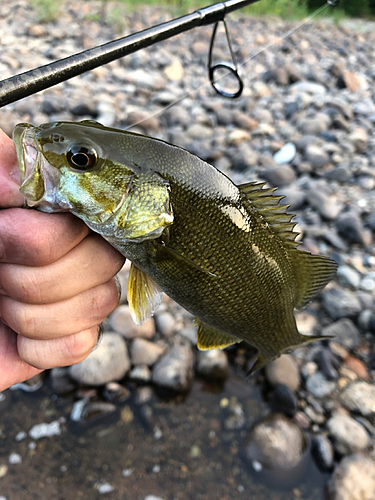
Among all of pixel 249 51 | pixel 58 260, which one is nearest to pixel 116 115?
pixel 58 260

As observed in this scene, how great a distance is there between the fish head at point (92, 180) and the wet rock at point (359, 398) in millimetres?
1848

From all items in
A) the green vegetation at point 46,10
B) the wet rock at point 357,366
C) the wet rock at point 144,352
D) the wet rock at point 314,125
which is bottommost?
the wet rock at point 357,366

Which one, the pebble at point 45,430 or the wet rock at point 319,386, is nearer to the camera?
the pebble at point 45,430

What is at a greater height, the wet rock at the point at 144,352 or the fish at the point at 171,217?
the fish at the point at 171,217

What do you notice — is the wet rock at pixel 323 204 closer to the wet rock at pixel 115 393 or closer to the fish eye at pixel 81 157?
the wet rock at pixel 115 393

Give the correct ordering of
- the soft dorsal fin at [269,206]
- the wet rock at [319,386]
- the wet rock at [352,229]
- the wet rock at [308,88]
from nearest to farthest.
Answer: the soft dorsal fin at [269,206] < the wet rock at [319,386] < the wet rock at [352,229] < the wet rock at [308,88]

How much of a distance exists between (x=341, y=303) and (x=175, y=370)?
1309 millimetres

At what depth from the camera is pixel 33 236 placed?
1.18 metres

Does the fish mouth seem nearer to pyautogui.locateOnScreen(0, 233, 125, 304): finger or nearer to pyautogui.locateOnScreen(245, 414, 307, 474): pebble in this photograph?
pyautogui.locateOnScreen(0, 233, 125, 304): finger

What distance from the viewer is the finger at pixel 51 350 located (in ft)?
4.72

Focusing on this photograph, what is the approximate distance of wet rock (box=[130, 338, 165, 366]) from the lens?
99.2 inches

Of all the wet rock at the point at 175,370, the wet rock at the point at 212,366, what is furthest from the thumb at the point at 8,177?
the wet rock at the point at 212,366

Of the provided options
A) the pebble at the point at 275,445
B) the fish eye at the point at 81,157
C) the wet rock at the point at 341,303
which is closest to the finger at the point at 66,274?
the fish eye at the point at 81,157

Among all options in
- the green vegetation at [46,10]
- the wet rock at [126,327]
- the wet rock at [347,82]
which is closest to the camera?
the wet rock at [126,327]
